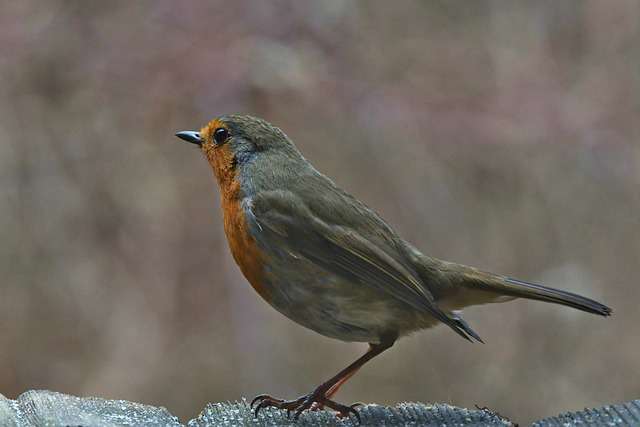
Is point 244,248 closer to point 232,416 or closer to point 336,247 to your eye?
point 336,247

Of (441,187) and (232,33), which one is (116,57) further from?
(441,187)

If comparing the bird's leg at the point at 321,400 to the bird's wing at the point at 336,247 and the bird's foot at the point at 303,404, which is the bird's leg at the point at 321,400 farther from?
the bird's wing at the point at 336,247

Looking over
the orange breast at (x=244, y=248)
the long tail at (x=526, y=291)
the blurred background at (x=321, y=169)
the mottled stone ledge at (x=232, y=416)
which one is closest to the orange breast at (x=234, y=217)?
the orange breast at (x=244, y=248)

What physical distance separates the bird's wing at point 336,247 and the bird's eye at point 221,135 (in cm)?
34

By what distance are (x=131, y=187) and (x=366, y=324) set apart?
301 centimetres

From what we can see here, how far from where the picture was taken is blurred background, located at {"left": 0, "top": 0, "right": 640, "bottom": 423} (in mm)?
6223

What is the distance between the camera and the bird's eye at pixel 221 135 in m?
4.01

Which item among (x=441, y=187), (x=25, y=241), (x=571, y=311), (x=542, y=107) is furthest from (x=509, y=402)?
(x=25, y=241)

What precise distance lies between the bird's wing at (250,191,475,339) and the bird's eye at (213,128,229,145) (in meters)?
0.34

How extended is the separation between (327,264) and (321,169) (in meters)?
3.10

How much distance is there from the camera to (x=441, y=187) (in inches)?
265

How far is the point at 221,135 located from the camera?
4.01m

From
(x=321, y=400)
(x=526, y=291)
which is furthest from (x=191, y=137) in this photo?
(x=526, y=291)

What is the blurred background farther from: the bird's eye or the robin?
the robin
